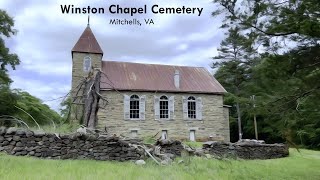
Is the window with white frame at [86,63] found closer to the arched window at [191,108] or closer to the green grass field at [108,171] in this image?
the arched window at [191,108]

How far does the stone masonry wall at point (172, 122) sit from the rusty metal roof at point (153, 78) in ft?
1.52

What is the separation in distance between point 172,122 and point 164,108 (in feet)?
3.91

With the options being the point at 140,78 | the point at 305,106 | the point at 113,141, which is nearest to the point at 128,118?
the point at 140,78

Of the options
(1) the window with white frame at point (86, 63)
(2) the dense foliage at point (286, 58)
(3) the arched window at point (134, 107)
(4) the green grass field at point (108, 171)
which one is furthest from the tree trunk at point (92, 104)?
(1) the window with white frame at point (86, 63)

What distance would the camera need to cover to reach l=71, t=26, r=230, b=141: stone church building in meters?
23.9

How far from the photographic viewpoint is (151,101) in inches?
973

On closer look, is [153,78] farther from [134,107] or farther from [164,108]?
[134,107]

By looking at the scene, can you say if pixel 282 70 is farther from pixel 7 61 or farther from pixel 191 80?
pixel 7 61

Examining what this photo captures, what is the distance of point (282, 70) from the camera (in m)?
8.46

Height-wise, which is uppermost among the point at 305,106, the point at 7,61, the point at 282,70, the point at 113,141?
the point at 7,61

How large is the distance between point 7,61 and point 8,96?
274 centimetres

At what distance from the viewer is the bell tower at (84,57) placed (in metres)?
24.8

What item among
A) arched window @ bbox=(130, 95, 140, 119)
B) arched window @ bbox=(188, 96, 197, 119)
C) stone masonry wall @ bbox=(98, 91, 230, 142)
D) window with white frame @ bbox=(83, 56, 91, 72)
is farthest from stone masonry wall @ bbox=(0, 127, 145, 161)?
window with white frame @ bbox=(83, 56, 91, 72)

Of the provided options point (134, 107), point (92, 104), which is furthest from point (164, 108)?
point (92, 104)
